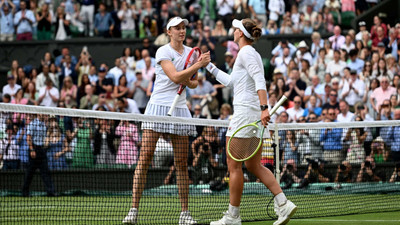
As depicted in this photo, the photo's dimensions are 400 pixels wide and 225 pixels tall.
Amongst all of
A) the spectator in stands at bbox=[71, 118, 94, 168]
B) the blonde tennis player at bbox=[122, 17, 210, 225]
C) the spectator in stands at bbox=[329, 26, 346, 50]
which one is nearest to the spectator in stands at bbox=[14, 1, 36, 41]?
the spectator in stands at bbox=[329, 26, 346, 50]

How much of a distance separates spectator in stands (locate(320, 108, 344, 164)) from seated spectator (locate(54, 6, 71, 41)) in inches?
473

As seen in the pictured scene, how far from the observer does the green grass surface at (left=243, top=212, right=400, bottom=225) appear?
8.84 metres

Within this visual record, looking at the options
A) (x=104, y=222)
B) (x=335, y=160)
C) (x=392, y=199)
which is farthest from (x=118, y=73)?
(x=104, y=222)

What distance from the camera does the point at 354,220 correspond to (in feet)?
30.1

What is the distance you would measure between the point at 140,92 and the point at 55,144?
18.0 feet

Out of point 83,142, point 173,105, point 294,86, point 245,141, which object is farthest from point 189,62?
point 294,86

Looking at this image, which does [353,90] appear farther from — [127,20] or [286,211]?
[286,211]

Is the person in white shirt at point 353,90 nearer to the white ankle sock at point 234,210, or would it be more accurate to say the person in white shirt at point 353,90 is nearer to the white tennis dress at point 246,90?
the white tennis dress at point 246,90

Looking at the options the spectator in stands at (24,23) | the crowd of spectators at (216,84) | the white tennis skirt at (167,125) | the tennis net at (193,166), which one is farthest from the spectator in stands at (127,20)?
the white tennis skirt at (167,125)

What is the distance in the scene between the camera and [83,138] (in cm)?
1391

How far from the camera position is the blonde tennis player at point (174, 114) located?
346 inches

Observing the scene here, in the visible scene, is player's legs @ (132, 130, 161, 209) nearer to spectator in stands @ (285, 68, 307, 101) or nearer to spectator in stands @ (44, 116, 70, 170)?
spectator in stands @ (44, 116, 70, 170)

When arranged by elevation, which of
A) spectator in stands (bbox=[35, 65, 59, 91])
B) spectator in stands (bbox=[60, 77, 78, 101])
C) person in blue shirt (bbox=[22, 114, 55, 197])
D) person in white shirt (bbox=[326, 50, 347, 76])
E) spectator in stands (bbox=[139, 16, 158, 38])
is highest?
spectator in stands (bbox=[139, 16, 158, 38])

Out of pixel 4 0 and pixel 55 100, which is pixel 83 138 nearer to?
Answer: pixel 55 100
